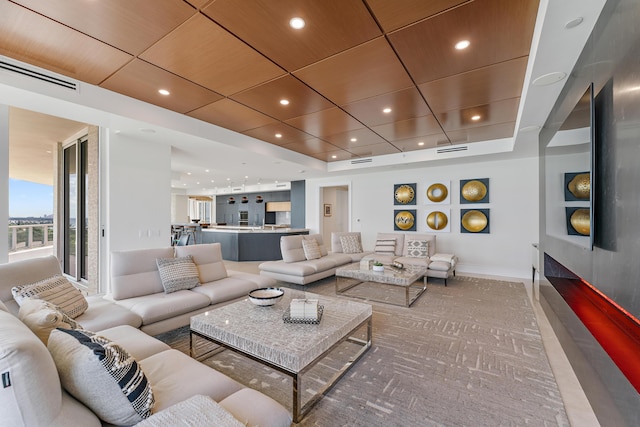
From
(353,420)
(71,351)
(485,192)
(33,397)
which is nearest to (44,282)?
(71,351)

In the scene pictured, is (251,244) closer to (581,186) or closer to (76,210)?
(76,210)

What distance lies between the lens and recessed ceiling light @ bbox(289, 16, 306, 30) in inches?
81.4

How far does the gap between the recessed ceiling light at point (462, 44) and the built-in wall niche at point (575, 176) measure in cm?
94

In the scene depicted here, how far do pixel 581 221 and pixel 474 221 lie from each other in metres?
4.24

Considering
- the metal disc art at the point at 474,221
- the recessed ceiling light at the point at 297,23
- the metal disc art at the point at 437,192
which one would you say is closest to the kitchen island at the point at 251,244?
the metal disc art at the point at 437,192

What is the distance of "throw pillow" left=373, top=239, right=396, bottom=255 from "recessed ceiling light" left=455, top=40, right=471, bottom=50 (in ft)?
13.8

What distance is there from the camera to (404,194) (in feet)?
23.1

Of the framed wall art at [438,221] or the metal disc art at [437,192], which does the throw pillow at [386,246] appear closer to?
the framed wall art at [438,221]

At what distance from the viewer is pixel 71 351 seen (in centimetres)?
110

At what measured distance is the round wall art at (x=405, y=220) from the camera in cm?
691

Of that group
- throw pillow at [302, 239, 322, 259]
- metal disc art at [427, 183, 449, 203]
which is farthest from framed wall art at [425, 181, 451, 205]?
throw pillow at [302, 239, 322, 259]

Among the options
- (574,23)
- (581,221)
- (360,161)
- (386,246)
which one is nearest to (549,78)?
(574,23)

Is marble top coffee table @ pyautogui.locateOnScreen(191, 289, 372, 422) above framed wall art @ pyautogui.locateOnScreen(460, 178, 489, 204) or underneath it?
underneath

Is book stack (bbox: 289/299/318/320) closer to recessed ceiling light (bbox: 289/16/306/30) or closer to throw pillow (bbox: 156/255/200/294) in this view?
throw pillow (bbox: 156/255/200/294)
